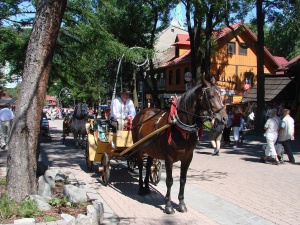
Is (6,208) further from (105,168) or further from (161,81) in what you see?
(161,81)

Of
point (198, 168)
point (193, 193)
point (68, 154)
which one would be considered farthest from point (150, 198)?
point (68, 154)

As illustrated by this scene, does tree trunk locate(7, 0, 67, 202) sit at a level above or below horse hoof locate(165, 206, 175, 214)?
above

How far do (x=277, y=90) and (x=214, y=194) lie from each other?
78.0 ft

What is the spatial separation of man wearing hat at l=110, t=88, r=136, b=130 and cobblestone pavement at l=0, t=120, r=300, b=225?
1.52 m

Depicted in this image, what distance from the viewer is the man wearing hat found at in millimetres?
9023

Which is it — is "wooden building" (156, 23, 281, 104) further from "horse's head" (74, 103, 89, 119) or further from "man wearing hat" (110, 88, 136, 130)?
"man wearing hat" (110, 88, 136, 130)

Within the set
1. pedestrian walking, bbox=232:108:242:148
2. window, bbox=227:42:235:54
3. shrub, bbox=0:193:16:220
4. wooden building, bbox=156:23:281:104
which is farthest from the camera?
window, bbox=227:42:235:54

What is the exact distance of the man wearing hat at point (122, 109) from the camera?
9.02 m

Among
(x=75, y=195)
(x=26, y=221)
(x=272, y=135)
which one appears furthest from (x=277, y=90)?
(x=26, y=221)

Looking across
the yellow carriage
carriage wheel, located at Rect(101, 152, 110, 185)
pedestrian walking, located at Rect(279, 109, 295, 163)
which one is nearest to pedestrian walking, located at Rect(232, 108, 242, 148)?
pedestrian walking, located at Rect(279, 109, 295, 163)

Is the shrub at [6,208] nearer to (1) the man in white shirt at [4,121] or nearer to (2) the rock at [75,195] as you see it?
(2) the rock at [75,195]

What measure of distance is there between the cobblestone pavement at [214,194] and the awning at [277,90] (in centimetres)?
1726

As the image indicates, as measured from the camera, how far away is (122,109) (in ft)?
30.1

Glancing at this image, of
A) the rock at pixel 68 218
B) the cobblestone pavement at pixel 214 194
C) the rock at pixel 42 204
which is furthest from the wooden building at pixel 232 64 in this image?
the rock at pixel 68 218
